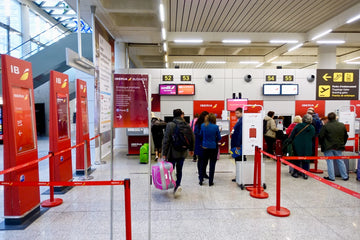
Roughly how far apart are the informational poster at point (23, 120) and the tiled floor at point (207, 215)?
1.14m

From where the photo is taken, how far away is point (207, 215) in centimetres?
371

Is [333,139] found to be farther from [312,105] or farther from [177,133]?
[312,105]

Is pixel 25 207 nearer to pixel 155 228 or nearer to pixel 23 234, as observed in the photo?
pixel 23 234

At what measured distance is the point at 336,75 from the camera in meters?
9.49

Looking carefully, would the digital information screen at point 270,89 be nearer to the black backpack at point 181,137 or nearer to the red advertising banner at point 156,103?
the red advertising banner at point 156,103

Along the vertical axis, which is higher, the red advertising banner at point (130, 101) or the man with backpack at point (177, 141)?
the red advertising banner at point (130, 101)

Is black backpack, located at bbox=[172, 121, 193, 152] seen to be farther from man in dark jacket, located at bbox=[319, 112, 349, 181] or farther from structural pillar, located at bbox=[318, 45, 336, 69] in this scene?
structural pillar, located at bbox=[318, 45, 336, 69]

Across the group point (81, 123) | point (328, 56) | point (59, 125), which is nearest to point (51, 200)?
point (59, 125)

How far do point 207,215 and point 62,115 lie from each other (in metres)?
3.38

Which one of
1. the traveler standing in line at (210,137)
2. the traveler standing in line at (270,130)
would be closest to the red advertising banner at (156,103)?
the traveler standing in line at (270,130)

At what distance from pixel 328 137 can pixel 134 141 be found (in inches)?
230

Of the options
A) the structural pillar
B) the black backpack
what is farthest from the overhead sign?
the black backpack

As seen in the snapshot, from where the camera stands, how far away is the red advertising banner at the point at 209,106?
376 inches

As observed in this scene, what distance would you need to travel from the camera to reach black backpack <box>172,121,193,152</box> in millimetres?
4434
